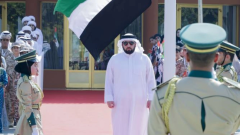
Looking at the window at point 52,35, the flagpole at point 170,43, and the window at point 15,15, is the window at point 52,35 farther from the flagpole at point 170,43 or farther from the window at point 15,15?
the flagpole at point 170,43

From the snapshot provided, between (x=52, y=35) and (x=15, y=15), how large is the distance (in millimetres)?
1513

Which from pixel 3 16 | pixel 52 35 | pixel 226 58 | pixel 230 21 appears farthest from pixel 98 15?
pixel 230 21

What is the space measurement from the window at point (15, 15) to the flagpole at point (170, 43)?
11.6m

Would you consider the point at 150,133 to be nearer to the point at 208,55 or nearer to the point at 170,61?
the point at 208,55

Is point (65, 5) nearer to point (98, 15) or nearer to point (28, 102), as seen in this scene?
point (98, 15)

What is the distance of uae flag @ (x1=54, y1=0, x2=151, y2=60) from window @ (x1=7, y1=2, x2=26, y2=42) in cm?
1127

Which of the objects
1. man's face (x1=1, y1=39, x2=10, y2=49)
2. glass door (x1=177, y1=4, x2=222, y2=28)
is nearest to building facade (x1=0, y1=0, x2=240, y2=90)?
glass door (x1=177, y1=4, x2=222, y2=28)

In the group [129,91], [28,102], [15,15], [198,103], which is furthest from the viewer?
[15,15]

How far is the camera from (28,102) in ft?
19.7

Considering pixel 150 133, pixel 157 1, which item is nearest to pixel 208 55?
pixel 150 133

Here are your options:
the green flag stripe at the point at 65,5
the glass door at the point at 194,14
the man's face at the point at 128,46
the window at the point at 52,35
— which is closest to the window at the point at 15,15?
the window at the point at 52,35

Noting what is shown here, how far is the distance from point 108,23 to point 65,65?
425 inches

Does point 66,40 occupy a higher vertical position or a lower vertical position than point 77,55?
higher

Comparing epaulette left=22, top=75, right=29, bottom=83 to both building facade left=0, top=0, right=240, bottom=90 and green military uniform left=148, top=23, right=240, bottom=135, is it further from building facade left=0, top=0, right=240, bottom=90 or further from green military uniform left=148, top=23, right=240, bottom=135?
building facade left=0, top=0, right=240, bottom=90
